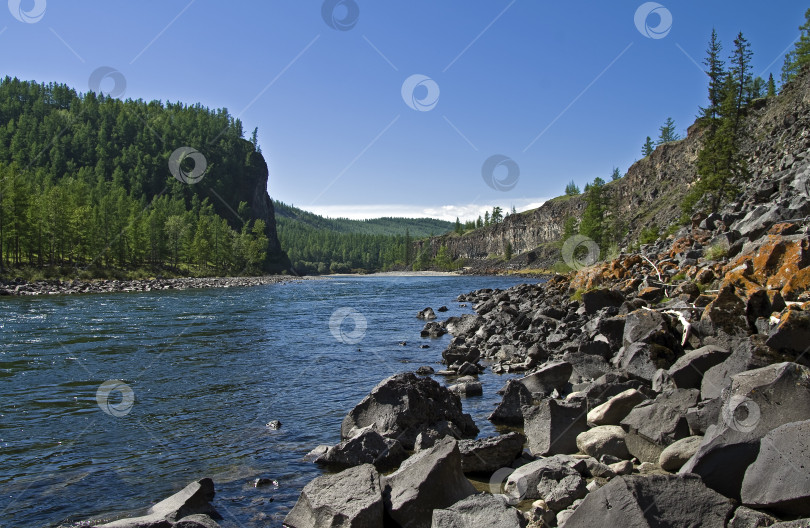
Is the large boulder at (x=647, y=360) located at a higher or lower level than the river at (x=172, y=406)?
higher

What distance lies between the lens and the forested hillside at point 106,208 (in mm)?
78188

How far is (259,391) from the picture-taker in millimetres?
17688

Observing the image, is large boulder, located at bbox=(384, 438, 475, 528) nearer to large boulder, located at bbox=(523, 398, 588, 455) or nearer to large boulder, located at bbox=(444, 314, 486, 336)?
large boulder, located at bbox=(523, 398, 588, 455)

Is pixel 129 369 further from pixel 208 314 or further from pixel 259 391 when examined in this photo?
pixel 208 314

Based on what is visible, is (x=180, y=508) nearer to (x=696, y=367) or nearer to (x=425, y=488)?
(x=425, y=488)

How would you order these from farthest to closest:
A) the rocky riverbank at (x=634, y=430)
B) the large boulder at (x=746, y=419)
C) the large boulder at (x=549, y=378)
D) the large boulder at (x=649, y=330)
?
1. the large boulder at (x=549, y=378)
2. the large boulder at (x=649, y=330)
3. the large boulder at (x=746, y=419)
4. the rocky riverbank at (x=634, y=430)

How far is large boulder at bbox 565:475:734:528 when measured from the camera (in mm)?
6328

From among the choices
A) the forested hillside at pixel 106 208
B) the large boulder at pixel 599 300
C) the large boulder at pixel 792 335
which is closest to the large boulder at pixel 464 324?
the large boulder at pixel 599 300

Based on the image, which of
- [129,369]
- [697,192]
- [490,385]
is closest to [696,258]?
[490,385]

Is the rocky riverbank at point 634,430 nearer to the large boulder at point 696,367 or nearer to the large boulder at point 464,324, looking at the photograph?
the large boulder at point 696,367

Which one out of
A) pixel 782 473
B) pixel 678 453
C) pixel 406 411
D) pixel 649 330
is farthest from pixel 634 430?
pixel 649 330

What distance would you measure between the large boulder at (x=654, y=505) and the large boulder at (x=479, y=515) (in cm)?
81

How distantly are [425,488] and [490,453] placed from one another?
8.46 ft

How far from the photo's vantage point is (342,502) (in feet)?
26.8
